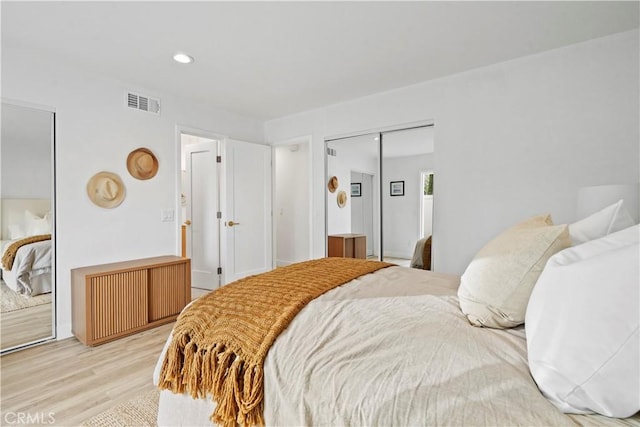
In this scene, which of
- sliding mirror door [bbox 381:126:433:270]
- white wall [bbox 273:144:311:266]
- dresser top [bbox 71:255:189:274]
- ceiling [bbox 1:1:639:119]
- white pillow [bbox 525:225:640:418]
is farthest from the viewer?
white wall [bbox 273:144:311:266]

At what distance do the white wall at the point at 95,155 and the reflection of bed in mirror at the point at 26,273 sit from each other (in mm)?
96

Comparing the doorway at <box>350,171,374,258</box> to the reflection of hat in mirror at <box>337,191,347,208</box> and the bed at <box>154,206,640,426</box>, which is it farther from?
the bed at <box>154,206,640,426</box>

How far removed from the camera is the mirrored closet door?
3.56 meters

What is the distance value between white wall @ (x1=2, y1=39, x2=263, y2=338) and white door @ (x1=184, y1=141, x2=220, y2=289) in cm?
72

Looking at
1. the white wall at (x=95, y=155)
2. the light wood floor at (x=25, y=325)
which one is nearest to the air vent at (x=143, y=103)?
the white wall at (x=95, y=155)

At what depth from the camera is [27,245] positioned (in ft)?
9.02

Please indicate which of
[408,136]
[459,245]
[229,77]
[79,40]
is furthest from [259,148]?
[459,245]

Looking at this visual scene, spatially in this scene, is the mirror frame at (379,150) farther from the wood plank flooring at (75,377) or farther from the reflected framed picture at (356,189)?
the wood plank flooring at (75,377)

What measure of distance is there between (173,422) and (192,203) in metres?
3.73

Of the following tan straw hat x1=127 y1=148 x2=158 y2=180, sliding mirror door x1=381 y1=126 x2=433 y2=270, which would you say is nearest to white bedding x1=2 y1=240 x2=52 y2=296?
tan straw hat x1=127 y1=148 x2=158 y2=180

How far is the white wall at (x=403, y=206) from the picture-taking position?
11.8 ft

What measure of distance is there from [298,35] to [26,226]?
2.72 metres

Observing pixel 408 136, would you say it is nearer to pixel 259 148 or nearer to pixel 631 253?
pixel 259 148

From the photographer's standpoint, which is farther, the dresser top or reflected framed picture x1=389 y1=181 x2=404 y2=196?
reflected framed picture x1=389 y1=181 x2=404 y2=196
